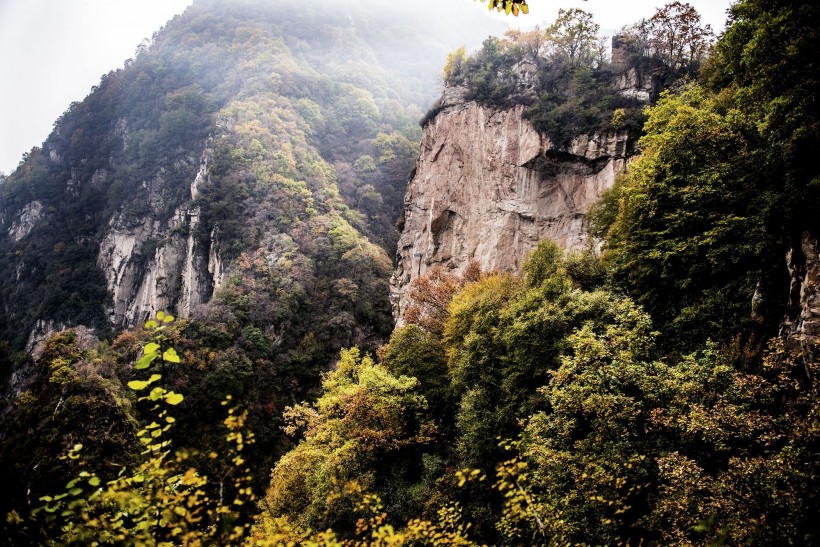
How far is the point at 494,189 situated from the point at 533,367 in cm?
2215

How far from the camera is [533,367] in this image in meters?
14.8

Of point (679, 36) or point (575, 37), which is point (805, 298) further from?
point (575, 37)

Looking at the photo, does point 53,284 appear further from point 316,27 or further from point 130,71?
point 316,27

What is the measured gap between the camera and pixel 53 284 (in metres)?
75.0

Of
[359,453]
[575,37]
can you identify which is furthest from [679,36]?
[359,453]

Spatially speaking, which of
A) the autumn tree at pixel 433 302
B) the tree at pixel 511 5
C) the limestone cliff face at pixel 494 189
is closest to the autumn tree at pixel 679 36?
the limestone cliff face at pixel 494 189

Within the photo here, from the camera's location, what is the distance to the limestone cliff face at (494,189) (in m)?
30.5

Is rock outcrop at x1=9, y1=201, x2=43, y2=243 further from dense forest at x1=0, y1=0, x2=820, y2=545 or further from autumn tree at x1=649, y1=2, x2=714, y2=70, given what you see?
autumn tree at x1=649, y1=2, x2=714, y2=70

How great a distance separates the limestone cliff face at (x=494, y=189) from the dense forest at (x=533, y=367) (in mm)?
1582

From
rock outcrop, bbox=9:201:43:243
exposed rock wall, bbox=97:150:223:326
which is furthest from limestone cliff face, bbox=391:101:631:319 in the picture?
rock outcrop, bbox=9:201:43:243

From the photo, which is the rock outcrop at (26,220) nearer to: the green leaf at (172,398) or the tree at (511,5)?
the green leaf at (172,398)

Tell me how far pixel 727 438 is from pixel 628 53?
32.6m

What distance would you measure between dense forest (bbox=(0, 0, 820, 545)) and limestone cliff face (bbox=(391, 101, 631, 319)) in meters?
1.58

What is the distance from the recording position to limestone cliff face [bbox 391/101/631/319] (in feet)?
100
